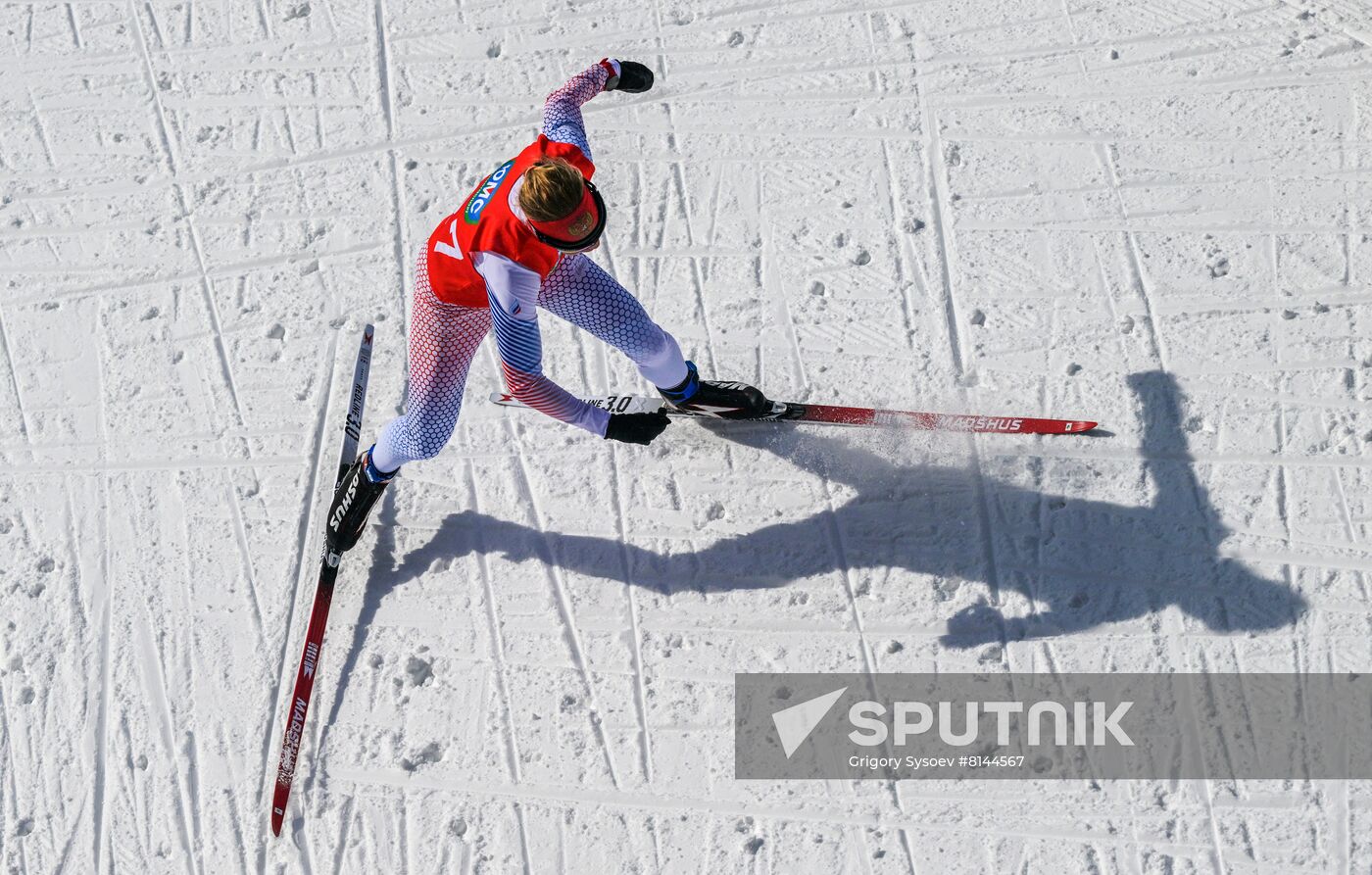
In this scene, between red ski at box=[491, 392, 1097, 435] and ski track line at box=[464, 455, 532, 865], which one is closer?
ski track line at box=[464, 455, 532, 865]

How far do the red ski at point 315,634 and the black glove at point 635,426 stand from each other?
4.25 feet

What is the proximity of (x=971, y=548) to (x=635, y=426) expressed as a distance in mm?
1456

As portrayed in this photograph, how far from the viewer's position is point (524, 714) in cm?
455

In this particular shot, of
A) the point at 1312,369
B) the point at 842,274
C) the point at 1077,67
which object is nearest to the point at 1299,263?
the point at 1312,369

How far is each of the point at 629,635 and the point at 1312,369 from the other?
3127mm

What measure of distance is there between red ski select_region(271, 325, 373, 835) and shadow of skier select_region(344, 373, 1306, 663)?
169 mm

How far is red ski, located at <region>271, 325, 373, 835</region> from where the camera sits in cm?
445

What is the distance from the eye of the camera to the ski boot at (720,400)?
4809mm

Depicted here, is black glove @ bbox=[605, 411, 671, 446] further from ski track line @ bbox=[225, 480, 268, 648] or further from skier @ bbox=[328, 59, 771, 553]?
ski track line @ bbox=[225, 480, 268, 648]

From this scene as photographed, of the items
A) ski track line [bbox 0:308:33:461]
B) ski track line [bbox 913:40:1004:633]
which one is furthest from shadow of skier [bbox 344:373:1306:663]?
ski track line [bbox 0:308:33:461]

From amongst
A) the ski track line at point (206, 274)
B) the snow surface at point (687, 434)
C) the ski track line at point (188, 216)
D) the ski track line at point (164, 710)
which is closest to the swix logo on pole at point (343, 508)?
the snow surface at point (687, 434)

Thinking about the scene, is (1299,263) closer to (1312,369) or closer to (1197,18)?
(1312,369)

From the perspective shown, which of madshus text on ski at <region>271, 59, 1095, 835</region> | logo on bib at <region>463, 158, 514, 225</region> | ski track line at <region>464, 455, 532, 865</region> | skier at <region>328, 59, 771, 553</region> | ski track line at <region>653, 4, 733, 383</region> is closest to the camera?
skier at <region>328, 59, 771, 553</region>

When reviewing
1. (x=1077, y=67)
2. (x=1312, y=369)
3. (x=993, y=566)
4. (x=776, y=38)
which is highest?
(x=776, y=38)
